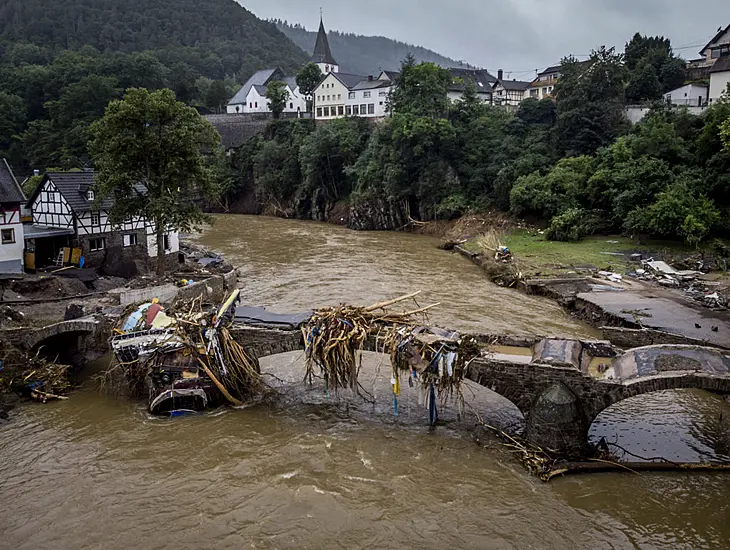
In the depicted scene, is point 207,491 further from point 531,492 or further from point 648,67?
point 648,67

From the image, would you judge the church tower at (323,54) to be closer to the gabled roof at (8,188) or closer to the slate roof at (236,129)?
the slate roof at (236,129)

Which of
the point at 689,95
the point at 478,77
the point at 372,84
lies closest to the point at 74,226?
the point at 689,95

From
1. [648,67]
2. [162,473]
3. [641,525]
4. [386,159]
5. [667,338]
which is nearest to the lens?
[641,525]

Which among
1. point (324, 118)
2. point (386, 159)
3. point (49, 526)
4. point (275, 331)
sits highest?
point (324, 118)

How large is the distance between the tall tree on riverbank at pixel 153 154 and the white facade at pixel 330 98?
52.5m

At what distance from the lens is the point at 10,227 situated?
29469mm

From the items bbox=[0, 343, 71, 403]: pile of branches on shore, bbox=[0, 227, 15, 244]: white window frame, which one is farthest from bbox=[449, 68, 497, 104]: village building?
bbox=[0, 343, 71, 403]: pile of branches on shore

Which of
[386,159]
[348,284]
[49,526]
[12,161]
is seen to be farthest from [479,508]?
[12,161]

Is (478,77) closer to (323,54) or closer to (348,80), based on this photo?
(348,80)

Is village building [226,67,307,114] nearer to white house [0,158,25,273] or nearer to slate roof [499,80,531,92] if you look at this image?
slate roof [499,80,531,92]

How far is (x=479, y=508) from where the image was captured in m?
13.1

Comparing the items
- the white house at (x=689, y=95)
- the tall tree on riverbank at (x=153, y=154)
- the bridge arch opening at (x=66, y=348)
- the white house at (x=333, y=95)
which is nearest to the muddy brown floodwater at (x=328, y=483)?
the bridge arch opening at (x=66, y=348)

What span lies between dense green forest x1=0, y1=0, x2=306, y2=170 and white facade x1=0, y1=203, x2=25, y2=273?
40.3 metres

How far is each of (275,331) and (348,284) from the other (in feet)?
53.4
